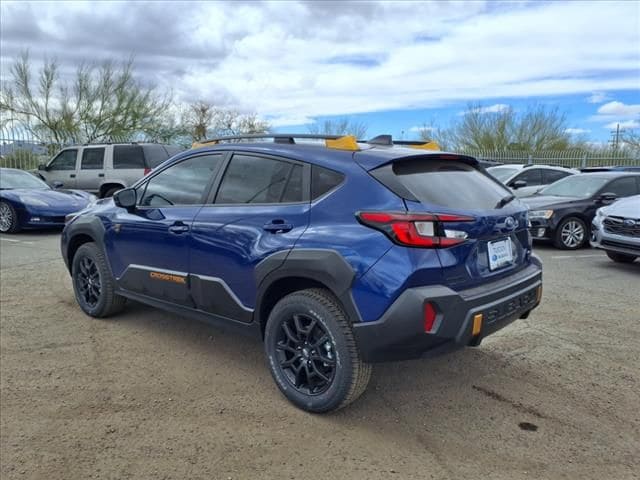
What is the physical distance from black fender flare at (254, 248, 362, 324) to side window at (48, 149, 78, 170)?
12.2 metres

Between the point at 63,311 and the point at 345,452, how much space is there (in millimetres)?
3628

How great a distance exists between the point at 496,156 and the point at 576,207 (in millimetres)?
16979

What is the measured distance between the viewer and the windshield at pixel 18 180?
1070cm

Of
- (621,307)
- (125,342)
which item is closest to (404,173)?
(125,342)

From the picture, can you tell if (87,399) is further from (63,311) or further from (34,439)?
(63,311)

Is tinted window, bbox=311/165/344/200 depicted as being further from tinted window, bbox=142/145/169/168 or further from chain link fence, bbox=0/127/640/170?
chain link fence, bbox=0/127/640/170

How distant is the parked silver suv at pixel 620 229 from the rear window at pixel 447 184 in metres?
4.56

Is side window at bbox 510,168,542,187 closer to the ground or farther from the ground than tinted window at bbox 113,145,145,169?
closer to the ground

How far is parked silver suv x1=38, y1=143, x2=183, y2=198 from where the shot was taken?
12.9 meters

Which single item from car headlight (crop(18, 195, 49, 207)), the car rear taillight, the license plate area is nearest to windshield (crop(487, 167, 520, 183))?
car headlight (crop(18, 195, 49, 207))

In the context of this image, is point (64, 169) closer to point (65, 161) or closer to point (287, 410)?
point (65, 161)

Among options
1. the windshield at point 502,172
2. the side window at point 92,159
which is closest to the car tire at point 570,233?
the windshield at point 502,172

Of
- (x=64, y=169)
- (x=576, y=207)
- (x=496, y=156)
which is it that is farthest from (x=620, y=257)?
(x=496, y=156)

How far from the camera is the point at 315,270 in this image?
2973mm
